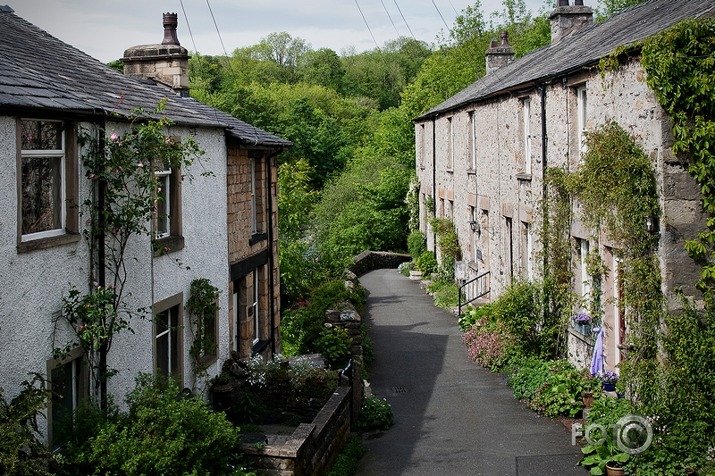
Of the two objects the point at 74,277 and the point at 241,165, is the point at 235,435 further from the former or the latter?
the point at 241,165

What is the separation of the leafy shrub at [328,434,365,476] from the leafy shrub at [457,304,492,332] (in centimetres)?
798

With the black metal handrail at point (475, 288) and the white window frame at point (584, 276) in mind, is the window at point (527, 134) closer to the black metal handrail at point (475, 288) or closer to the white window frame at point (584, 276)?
the white window frame at point (584, 276)

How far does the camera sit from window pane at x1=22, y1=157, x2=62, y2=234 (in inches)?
292

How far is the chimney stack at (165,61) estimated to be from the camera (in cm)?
1508

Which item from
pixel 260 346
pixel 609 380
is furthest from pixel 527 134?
pixel 260 346

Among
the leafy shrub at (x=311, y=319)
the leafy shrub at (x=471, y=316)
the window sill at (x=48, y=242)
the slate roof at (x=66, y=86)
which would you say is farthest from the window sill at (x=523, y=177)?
the window sill at (x=48, y=242)

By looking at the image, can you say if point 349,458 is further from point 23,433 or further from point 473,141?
point 473,141

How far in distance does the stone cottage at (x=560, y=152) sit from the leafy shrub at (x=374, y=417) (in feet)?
11.7

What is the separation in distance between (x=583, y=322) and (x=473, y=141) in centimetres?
1095

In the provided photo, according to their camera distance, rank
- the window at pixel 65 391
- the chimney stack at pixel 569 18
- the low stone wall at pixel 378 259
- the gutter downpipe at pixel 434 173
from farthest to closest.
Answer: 1. the low stone wall at pixel 378 259
2. the gutter downpipe at pixel 434 173
3. the chimney stack at pixel 569 18
4. the window at pixel 65 391

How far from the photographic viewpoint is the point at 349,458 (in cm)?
1109

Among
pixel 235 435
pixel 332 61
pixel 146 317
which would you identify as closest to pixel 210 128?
pixel 146 317

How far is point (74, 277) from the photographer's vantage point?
8062mm

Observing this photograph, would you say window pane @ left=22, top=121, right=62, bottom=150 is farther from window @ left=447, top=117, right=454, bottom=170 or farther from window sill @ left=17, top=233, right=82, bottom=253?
window @ left=447, top=117, right=454, bottom=170
